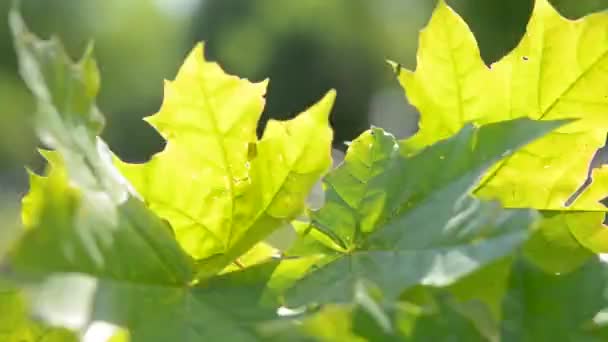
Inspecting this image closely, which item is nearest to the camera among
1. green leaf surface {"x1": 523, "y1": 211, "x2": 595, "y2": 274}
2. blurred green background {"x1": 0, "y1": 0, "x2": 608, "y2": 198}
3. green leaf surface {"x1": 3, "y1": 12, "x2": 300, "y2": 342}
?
green leaf surface {"x1": 3, "y1": 12, "x2": 300, "y2": 342}

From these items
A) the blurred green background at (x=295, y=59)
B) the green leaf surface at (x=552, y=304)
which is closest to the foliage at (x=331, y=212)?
the green leaf surface at (x=552, y=304)

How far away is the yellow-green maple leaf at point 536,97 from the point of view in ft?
1.10

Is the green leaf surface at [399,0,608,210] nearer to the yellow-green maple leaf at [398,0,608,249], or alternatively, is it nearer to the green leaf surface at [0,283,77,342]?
the yellow-green maple leaf at [398,0,608,249]

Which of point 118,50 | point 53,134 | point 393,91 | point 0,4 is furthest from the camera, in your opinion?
point 118,50

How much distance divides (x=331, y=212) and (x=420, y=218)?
0.05 meters

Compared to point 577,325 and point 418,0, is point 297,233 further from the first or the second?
point 418,0

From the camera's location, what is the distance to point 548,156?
0.34 m

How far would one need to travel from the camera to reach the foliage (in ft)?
0.76

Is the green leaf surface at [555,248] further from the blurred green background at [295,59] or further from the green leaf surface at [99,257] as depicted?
the blurred green background at [295,59]

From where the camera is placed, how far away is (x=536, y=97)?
0.34 metres

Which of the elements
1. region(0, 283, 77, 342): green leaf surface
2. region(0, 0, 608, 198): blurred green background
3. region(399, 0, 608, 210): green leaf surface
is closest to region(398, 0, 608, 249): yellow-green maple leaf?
region(399, 0, 608, 210): green leaf surface

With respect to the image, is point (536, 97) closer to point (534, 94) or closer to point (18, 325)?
point (534, 94)

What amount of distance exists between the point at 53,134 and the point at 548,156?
0.63 feet

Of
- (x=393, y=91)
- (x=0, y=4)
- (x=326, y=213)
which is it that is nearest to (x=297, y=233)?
(x=326, y=213)
